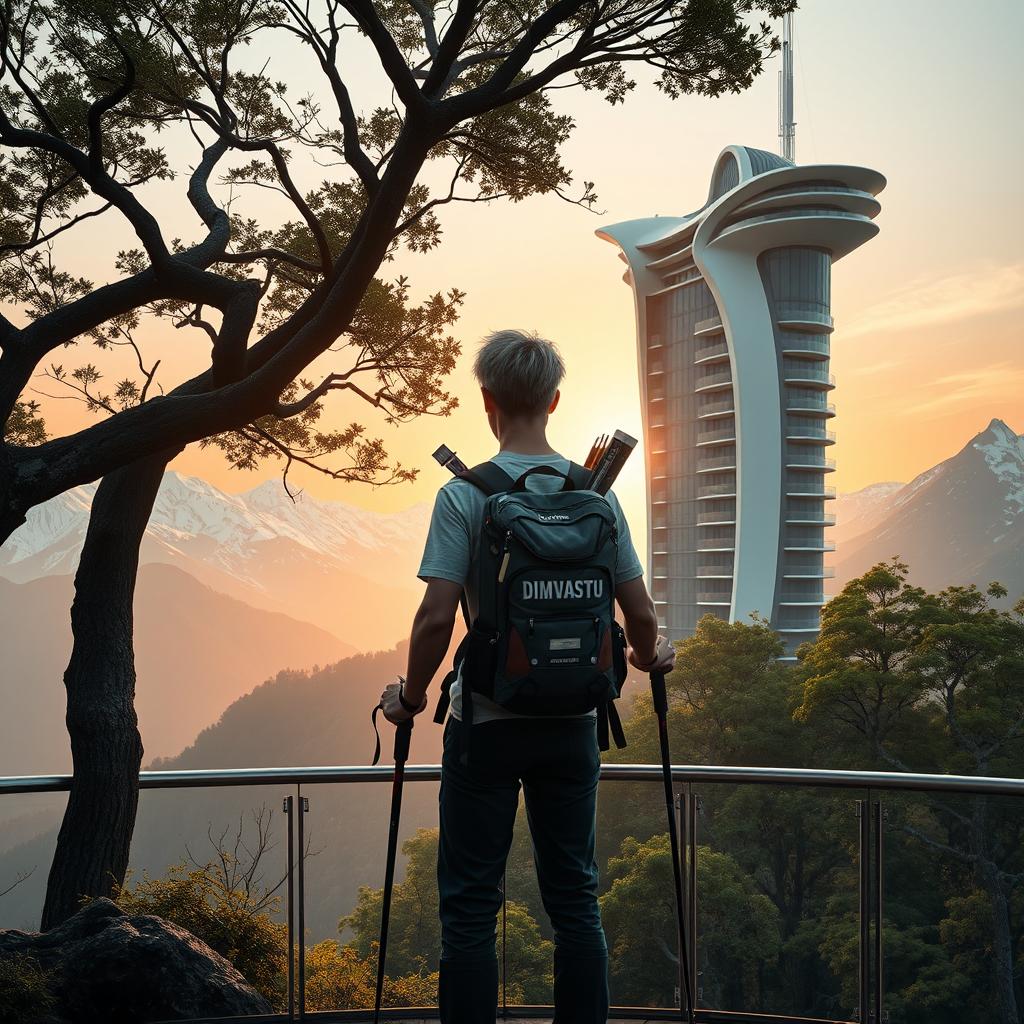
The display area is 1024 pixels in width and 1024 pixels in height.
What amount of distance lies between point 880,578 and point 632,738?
918 cm

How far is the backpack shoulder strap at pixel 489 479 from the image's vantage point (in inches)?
77.4

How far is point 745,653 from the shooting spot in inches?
1339

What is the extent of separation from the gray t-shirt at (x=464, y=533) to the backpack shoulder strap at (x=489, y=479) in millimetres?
11

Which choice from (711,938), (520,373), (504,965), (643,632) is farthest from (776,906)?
(520,373)

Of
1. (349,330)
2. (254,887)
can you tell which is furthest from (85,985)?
(349,330)

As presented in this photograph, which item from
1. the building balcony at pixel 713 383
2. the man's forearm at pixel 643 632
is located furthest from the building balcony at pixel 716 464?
the man's forearm at pixel 643 632

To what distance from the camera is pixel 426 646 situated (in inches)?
74.4

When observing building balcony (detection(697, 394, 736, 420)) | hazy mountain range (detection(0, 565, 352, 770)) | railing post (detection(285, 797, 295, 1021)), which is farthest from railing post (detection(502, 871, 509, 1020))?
hazy mountain range (detection(0, 565, 352, 770))

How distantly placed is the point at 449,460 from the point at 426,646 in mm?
386

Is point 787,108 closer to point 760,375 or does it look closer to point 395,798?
point 760,375

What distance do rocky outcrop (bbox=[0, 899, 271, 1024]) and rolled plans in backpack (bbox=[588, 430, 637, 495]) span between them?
7.11 feet

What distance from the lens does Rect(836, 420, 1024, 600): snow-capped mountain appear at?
474 feet

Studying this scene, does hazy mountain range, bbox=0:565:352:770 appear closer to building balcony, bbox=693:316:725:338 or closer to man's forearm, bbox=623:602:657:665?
building balcony, bbox=693:316:725:338

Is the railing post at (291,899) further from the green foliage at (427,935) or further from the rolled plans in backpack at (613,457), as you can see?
the rolled plans in backpack at (613,457)
